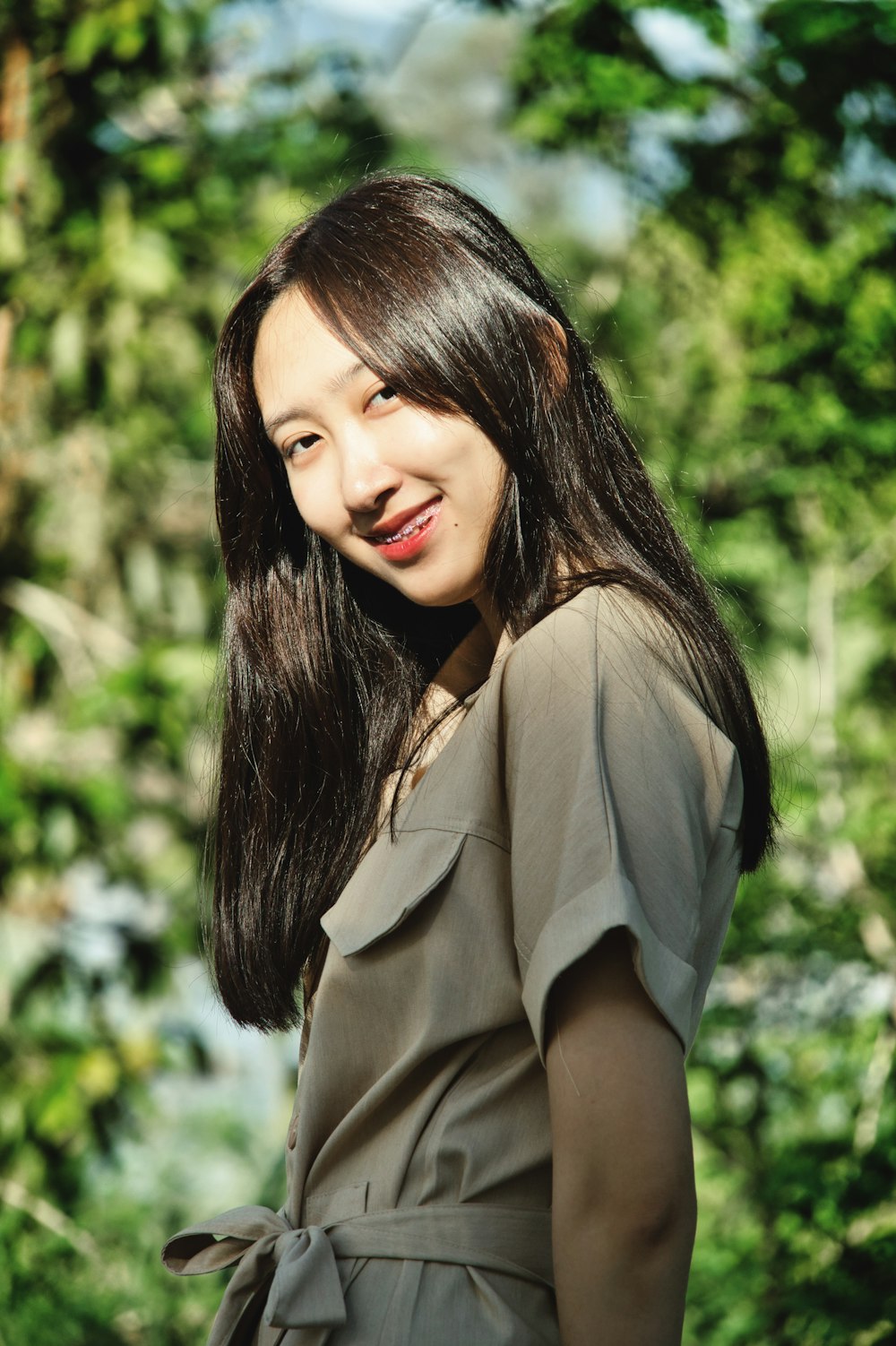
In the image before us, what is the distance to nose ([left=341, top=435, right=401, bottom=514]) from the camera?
1207 millimetres

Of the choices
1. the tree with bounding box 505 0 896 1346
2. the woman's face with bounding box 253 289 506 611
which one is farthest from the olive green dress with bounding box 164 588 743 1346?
the tree with bounding box 505 0 896 1346

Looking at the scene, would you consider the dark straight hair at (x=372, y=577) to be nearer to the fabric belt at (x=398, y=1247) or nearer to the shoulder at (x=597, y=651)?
the shoulder at (x=597, y=651)

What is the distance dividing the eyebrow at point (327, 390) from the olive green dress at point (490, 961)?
0.29 metres

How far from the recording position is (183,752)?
379 cm

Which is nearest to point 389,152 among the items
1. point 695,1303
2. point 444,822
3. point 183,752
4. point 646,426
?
point 646,426

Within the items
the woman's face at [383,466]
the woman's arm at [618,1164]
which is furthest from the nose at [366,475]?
the woman's arm at [618,1164]

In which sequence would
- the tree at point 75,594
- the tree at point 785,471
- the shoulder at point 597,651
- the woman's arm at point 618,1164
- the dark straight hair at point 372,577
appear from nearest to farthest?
the woman's arm at point 618,1164 → the shoulder at point 597,651 → the dark straight hair at point 372,577 → the tree at point 785,471 → the tree at point 75,594

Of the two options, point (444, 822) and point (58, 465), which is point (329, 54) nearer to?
point (58, 465)

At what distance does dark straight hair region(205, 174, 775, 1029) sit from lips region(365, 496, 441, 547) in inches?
2.4

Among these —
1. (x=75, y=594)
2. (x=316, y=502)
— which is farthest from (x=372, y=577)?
(x=75, y=594)

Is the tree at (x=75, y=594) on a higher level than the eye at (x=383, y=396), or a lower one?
lower

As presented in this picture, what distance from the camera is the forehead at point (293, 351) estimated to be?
1.23m

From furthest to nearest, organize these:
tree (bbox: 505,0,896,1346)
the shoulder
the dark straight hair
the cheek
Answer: tree (bbox: 505,0,896,1346), the cheek, the dark straight hair, the shoulder

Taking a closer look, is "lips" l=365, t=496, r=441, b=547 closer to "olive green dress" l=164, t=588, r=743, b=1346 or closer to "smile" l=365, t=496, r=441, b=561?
"smile" l=365, t=496, r=441, b=561
